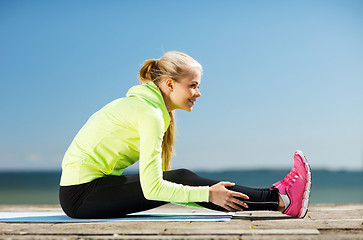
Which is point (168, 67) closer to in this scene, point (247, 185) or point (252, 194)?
point (252, 194)

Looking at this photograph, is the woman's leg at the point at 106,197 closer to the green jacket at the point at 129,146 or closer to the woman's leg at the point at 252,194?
the green jacket at the point at 129,146

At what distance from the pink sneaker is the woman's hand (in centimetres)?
28

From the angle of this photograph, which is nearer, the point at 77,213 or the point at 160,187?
the point at 160,187

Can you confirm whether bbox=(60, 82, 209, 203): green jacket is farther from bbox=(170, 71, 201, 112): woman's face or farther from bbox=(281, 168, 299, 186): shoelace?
bbox=(281, 168, 299, 186): shoelace

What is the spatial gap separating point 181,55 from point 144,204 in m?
1.06

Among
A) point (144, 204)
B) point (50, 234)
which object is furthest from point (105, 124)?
point (50, 234)

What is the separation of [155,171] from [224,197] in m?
0.49

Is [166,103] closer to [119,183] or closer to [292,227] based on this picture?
[119,183]

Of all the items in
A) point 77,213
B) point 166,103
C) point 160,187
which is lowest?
point 77,213

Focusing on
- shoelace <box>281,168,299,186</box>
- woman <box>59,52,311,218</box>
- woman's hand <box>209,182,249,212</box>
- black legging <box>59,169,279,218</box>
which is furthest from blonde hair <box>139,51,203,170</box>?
shoelace <box>281,168,299,186</box>

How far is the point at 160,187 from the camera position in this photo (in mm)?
2916

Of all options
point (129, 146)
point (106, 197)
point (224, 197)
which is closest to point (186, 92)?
point (129, 146)

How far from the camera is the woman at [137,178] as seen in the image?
2990 millimetres

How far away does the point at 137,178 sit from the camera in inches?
123
